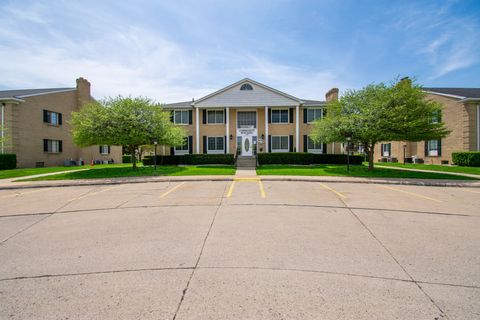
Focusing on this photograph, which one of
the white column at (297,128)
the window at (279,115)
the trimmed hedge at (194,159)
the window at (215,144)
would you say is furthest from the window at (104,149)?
the white column at (297,128)

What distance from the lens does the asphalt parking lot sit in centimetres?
244

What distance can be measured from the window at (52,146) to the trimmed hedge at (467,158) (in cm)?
3997

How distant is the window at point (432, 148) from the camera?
24234 millimetres

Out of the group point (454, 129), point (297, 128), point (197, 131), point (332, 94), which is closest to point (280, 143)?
point (297, 128)

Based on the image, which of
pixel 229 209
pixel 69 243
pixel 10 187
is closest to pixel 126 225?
pixel 69 243

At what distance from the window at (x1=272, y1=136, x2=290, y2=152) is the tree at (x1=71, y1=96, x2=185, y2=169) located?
11956 millimetres

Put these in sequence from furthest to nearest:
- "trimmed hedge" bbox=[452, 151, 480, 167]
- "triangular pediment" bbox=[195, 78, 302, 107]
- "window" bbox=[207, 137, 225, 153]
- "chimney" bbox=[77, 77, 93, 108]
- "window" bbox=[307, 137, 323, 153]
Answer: "chimney" bbox=[77, 77, 93, 108] → "window" bbox=[207, 137, 225, 153] → "window" bbox=[307, 137, 323, 153] → "triangular pediment" bbox=[195, 78, 302, 107] → "trimmed hedge" bbox=[452, 151, 480, 167]

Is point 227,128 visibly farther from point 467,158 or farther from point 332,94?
point 467,158

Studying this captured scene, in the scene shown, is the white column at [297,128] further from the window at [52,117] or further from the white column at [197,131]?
the window at [52,117]

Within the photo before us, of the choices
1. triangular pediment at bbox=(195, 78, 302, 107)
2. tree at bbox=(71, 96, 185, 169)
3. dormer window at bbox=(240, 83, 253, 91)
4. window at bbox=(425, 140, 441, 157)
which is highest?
dormer window at bbox=(240, 83, 253, 91)

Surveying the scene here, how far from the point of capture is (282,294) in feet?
8.69

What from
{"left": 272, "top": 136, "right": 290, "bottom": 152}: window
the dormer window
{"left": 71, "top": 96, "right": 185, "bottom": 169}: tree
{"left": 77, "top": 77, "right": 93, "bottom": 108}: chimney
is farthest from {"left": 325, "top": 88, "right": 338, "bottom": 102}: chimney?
{"left": 77, "top": 77, "right": 93, "bottom": 108}: chimney

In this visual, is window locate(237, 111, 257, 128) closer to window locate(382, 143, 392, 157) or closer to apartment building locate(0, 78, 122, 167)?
apartment building locate(0, 78, 122, 167)

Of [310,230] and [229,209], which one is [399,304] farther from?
[229,209]
